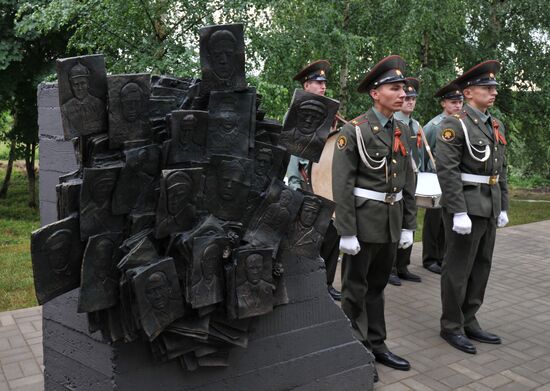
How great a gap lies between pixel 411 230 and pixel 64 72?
8.50 ft

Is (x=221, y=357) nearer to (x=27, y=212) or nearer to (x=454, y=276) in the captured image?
(x=454, y=276)

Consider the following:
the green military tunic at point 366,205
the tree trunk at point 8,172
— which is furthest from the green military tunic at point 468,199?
the tree trunk at point 8,172

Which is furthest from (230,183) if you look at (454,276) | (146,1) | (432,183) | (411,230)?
(146,1)

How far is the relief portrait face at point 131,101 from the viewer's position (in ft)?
7.98

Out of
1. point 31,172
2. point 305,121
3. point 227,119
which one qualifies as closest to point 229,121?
point 227,119

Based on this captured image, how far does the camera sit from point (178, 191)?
7.98 ft

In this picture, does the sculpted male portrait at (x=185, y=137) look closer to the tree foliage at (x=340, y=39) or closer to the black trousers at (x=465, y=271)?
the black trousers at (x=465, y=271)

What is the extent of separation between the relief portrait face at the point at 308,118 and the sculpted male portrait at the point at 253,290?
0.69 m

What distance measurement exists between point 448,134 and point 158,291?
8.60ft

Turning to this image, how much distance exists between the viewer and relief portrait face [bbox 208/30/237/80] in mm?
2541

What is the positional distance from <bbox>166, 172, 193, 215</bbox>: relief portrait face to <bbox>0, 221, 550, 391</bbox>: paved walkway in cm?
194

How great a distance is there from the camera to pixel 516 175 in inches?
641

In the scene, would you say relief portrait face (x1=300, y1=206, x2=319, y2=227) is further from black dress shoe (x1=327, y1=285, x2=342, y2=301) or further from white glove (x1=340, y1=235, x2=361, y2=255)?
black dress shoe (x1=327, y1=285, x2=342, y2=301)

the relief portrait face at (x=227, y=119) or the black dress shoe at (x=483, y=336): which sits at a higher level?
the relief portrait face at (x=227, y=119)
